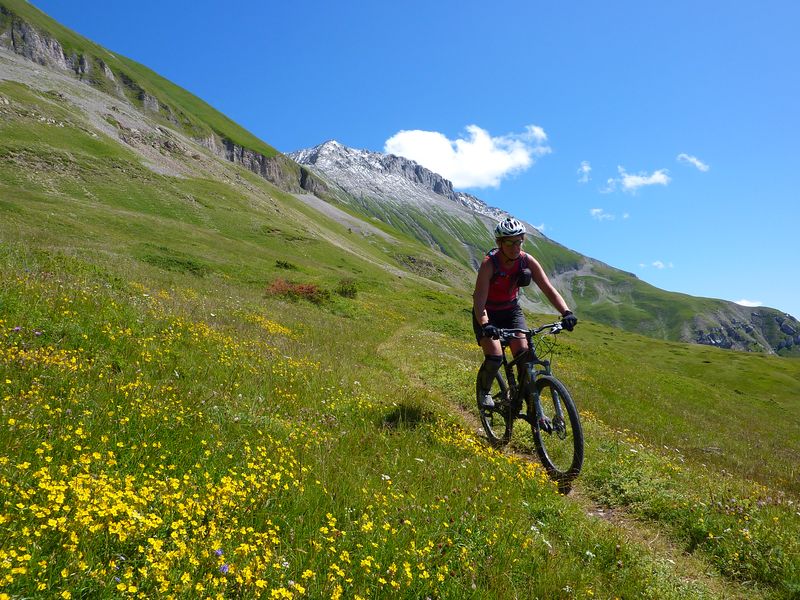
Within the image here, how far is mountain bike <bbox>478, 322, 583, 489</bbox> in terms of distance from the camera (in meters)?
6.79

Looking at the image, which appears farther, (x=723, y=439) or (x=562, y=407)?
(x=723, y=439)

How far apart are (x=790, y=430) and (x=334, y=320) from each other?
29835 mm

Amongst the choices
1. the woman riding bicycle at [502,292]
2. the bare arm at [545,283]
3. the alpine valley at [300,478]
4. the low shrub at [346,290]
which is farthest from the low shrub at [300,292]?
the bare arm at [545,283]

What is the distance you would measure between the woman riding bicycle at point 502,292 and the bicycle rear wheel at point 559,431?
2.97 feet

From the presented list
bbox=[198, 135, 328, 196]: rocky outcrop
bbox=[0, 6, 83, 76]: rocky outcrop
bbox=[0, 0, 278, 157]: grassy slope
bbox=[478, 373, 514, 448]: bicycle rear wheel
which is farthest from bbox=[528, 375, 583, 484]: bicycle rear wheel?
bbox=[198, 135, 328, 196]: rocky outcrop

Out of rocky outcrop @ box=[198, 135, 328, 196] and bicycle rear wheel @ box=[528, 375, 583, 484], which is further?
rocky outcrop @ box=[198, 135, 328, 196]

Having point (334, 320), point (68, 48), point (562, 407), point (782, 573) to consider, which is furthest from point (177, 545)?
point (68, 48)

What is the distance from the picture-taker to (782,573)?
198 inches

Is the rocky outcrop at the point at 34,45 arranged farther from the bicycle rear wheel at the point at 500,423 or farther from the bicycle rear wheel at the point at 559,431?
the bicycle rear wheel at the point at 559,431

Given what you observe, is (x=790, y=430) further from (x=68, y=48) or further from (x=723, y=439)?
(x=68, y=48)

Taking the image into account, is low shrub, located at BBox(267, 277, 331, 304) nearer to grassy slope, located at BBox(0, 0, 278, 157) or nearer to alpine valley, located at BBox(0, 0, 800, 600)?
alpine valley, located at BBox(0, 0, 800, 600)

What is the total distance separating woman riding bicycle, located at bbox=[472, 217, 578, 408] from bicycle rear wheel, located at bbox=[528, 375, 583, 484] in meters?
0.91

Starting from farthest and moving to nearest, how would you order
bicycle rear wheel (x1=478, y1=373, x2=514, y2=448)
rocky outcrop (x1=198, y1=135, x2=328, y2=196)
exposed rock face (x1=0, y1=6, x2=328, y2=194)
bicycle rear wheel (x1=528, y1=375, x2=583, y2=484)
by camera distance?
rocky outcrop (x1=198, y1=135, x2=328, y2=196) < exposed rock face (x1=0, y1=6, x2=328, y2=194) < bicycle rear wheel (x1=478, y1=373, x2=514, y2=448) < bicycle rear wheel (x1=528, y1=375, x2=583, y2=484)

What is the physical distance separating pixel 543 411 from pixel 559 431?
0.54 meters
